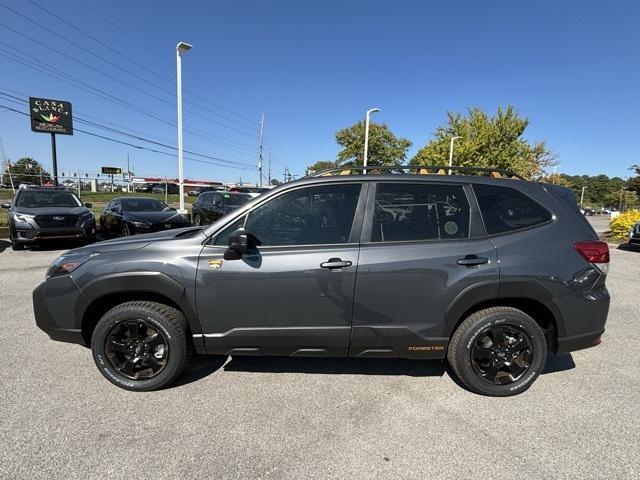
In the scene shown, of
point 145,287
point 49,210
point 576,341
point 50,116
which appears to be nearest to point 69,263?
point 145,287

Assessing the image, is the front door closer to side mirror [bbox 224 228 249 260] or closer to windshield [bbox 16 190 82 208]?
side mirror [bbox 224 228 249 260]

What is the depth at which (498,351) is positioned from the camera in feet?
9.73

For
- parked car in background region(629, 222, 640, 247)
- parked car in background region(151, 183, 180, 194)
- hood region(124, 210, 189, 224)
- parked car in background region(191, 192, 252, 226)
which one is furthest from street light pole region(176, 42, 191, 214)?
parked car in background region(151, 183, 180, 194)

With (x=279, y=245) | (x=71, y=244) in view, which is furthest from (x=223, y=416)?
(x=71, y=244)

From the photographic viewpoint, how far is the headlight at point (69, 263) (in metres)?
2.99

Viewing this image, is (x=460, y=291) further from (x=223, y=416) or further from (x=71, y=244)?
(x=71, y=244)

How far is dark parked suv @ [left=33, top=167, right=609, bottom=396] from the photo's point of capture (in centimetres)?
279

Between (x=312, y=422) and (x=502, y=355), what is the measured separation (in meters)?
1.62

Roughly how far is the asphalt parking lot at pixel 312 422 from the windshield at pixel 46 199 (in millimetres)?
7323

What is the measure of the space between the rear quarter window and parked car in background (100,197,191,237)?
27.9 feet

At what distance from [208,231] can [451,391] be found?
7.91 ft

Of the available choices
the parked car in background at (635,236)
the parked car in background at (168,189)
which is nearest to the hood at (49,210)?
the parked car in background at (635,236)

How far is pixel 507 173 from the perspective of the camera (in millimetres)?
3301

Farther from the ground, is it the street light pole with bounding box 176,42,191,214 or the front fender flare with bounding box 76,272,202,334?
the street light pole with bounding box 176,42,191,214
